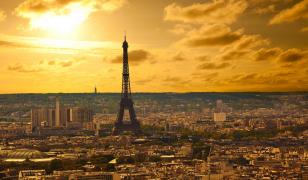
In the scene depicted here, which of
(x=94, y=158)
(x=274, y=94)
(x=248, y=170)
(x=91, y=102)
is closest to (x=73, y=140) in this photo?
(x=94, y=158)

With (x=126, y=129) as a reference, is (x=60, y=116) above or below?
above

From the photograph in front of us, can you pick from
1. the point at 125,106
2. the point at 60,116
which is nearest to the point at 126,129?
the point at 125,106

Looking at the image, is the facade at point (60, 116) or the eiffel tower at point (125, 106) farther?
the facade at point (60, 116)

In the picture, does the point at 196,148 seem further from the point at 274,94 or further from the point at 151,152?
the point at 274,94

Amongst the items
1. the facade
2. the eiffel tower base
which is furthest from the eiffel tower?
the facade

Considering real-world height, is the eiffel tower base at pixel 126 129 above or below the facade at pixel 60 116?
below

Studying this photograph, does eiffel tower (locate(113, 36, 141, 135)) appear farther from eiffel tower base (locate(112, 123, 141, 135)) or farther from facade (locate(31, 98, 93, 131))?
facade (locate(31, 98, 93, 131))

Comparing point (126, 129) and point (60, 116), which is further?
point (60, 116)

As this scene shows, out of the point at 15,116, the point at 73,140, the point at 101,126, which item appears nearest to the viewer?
the point at 73,140

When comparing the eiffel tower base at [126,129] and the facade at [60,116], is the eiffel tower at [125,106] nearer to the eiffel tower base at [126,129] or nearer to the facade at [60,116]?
the eiffel tower base at [126,129]

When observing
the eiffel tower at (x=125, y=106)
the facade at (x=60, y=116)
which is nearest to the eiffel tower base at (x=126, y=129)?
the eiffel tower at (x=125, y=106)

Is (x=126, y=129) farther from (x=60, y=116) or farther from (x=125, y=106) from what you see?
(x=60, y=116)
